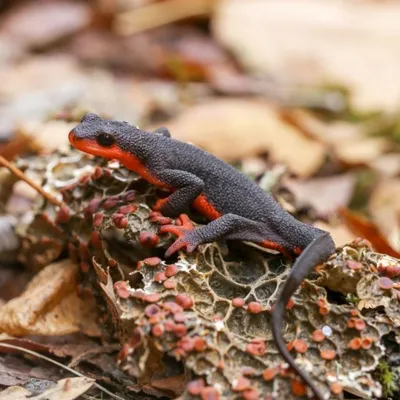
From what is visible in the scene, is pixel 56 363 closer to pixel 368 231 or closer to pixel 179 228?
pixel 179 228

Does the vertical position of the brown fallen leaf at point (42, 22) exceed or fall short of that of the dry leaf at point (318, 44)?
it exceeds it

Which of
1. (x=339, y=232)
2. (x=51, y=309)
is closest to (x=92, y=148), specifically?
(x=51, y=309)

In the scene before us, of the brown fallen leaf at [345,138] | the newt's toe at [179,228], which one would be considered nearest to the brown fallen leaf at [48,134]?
the newt's toe at [179,228]

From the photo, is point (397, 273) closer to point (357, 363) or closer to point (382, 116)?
point (357, 363)

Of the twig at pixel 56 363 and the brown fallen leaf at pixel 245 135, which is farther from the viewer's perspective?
the brown fallen leaf at pixel 245 135

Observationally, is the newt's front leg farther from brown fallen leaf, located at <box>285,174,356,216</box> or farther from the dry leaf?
the dry leaf

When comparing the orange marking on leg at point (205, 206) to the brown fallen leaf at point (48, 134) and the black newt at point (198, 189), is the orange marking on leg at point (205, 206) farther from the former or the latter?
the brown fallen leaf at point (48, 134)
